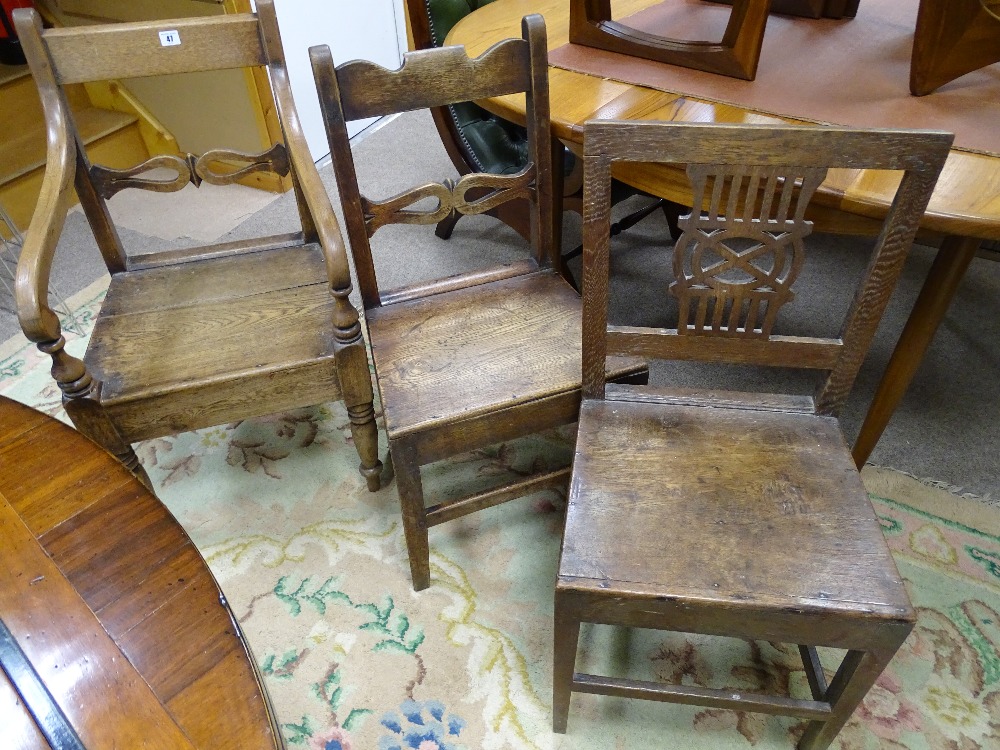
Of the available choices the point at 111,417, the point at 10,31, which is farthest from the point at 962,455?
the point at 10,31

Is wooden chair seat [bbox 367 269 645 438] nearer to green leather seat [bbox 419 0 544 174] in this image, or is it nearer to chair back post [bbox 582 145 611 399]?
chair back post [bbox 582 145 611 399]

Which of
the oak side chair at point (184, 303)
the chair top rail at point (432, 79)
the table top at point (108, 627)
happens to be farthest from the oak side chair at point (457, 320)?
the table top at point (108, 627)

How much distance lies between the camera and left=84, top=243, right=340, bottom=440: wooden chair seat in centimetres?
119

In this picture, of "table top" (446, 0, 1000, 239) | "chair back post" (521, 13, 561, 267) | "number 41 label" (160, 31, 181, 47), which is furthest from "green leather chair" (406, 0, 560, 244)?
"number 41 label" (160, 31, 181, 47)

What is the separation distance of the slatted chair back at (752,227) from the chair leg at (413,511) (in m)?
0.33

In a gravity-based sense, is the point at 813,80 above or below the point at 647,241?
above

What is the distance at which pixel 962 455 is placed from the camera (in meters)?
1.59

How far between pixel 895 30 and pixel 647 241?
0.96m

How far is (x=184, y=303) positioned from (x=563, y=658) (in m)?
1.02

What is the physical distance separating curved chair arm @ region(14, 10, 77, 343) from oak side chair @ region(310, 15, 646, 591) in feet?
1.61

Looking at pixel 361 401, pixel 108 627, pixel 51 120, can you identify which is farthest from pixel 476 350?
pixel 51 120

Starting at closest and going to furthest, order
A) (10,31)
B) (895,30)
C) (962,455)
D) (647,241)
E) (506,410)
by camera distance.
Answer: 1. (506,410)
2. (895,30)
3. (962,455)
4. (647,241)
5. (10,31)

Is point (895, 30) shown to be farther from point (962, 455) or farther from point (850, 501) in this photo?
point (850, 501)

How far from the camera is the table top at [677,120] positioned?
3.07ft
